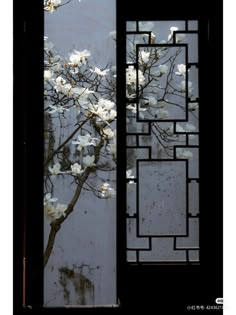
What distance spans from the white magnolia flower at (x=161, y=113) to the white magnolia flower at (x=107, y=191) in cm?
54

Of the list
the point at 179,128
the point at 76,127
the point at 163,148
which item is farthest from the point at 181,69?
the point at 76,127

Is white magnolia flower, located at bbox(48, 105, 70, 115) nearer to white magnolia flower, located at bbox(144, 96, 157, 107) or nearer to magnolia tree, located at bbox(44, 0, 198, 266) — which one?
magnolia tree, located at bbox(44, 0, 198, 266)

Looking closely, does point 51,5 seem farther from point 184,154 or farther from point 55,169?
point 184,154

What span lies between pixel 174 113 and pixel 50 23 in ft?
2.69

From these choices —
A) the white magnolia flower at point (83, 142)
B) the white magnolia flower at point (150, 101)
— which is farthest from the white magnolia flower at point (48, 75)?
the white magnolia flower at point (150, 101)

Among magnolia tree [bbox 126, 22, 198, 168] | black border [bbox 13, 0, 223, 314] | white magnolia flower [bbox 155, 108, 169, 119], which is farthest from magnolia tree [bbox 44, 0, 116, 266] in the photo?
white magnolia flower [bbox 155, 108, 169, 119]

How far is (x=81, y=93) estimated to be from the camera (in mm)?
2971

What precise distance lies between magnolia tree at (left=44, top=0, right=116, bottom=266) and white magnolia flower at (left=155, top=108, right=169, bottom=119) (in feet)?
1.20

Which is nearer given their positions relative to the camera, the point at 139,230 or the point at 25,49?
the point at 25,49

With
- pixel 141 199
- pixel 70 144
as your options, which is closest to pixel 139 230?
pixel 141 199

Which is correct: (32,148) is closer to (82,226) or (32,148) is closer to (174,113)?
(82,226)

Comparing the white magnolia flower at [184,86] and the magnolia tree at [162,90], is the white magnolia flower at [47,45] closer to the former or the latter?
the magnolia tree at [162,90]

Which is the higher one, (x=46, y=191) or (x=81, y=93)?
(x=81, y=93)

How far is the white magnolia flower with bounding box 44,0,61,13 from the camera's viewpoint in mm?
2895
